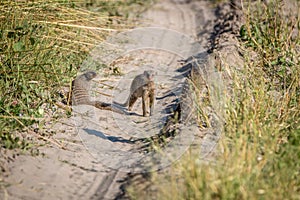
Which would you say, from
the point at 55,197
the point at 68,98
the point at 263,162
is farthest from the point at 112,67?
the point at 263,162

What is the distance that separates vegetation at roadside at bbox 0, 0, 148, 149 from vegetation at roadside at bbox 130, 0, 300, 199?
5.00ft

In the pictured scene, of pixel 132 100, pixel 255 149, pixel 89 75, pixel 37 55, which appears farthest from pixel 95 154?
pixel 255 149

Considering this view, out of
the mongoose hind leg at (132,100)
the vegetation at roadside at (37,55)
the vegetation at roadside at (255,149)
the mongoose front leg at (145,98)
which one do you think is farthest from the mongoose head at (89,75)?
the vegetation at roadside at (255,149)

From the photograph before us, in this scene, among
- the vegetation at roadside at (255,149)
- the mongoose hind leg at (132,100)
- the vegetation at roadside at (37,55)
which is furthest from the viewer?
the mongoose hind leg at (132,100)

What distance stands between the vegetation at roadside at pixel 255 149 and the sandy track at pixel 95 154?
0.52 metres

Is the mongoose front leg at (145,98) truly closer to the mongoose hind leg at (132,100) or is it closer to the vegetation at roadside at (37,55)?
the mongoose hind leg at (132,100)

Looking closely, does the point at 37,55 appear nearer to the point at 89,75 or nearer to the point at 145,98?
the point at 89,75

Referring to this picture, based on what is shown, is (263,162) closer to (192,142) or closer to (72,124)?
(192,142)

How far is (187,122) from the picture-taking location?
5.43 m

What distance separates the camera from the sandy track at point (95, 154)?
4504 millimetres

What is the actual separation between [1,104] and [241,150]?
2262mm

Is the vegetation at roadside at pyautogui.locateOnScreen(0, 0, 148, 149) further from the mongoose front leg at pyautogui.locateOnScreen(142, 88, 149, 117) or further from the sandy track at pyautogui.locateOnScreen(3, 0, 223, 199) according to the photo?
the mongoose front leg at pyautogui.locateOnScreen(142, 88, 149, 117)

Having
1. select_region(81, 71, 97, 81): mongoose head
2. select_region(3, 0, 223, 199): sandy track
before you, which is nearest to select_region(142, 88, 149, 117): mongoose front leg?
select_region(3, 0, 223, 199): sandy track

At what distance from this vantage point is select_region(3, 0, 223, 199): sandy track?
4504 mm
